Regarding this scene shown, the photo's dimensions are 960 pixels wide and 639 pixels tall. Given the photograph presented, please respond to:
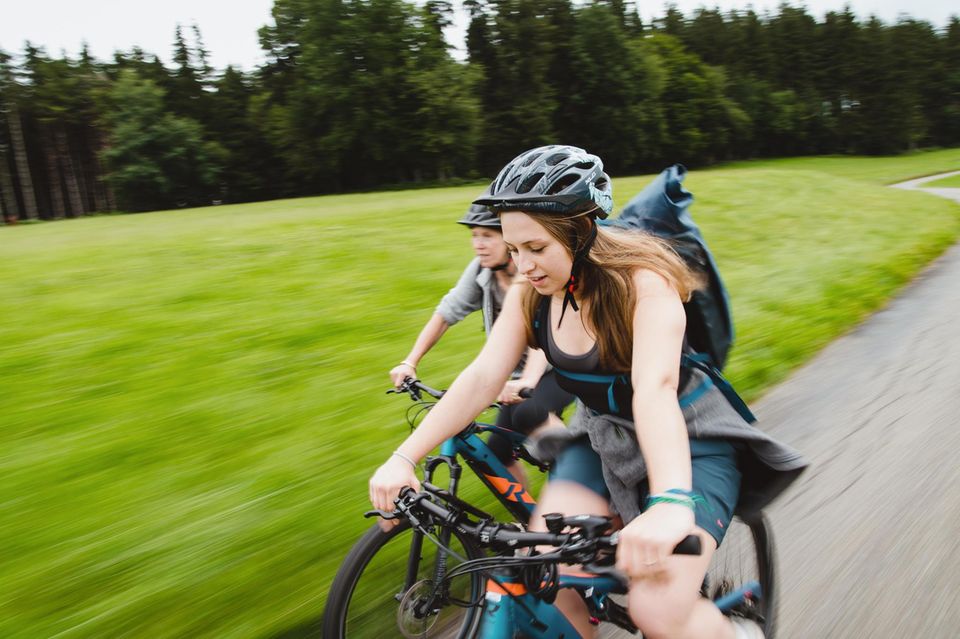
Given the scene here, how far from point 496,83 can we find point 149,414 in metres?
55.9

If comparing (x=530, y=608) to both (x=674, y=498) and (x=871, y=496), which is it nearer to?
(x=674, y=498)

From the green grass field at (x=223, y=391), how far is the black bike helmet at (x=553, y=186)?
2.12 metres

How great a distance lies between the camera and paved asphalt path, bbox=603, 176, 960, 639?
292cm

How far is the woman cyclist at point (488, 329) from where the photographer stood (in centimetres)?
303

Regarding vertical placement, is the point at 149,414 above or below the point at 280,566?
above

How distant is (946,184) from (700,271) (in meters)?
36.2

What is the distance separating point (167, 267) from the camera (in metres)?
10.7

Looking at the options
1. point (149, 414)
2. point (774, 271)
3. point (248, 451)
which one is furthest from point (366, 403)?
point (774, 271)

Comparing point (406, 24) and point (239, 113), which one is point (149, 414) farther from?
point (239, 113)

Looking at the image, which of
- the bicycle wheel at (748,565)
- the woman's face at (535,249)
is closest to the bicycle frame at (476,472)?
the bicycle wheel at (748,565)

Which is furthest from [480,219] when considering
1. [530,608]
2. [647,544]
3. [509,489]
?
[647,544]

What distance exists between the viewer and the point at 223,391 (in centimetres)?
570

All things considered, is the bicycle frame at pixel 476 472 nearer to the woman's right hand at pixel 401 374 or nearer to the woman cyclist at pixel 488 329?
the woman cyclist at pixel 488 329

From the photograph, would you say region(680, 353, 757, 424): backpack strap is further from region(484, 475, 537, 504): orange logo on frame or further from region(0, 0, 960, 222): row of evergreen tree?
region(0, 0, 960, 222): row of evergreen tree
